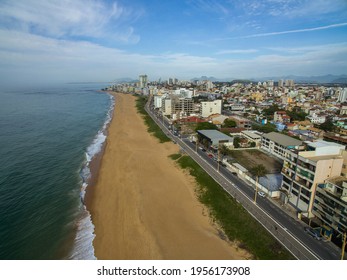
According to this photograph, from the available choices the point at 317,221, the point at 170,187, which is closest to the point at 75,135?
the point at 170,187

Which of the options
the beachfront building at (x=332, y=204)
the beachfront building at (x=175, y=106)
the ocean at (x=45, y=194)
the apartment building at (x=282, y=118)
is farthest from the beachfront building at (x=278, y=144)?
the beachfront building at (x=175, y=106)

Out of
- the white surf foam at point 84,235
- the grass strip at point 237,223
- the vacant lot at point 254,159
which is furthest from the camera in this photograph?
the vacant lot at point 254,159

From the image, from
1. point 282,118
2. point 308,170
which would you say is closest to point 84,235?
point 308,170

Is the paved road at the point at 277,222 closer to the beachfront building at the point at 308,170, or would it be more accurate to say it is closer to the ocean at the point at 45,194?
the beachfront building at the point at 308,170

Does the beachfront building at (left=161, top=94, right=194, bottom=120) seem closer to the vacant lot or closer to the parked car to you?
the vacant lot

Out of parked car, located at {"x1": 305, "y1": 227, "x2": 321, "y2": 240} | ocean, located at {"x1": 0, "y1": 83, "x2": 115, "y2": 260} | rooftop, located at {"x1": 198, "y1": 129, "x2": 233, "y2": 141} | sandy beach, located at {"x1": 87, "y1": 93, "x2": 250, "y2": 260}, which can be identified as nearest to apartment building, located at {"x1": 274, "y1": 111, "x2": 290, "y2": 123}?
rooftop, located at {"x1": 198, "y1": 129, "x2": 233, "y2": 141}

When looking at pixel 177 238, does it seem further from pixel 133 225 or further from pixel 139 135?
pixel 139 135

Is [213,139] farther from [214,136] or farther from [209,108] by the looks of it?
[209,108]
